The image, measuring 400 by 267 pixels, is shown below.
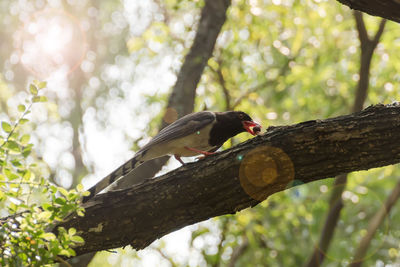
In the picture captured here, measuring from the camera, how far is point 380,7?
3.76 metres

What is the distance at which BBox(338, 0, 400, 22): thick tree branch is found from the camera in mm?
3717

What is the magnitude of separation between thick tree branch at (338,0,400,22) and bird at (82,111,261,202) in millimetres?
2609

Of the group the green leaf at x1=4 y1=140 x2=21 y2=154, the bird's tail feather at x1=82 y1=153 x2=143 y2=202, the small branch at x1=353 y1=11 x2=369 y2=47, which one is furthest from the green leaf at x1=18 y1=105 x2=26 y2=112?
the small branch at x1=353 y1=11 x2=369 y2=47

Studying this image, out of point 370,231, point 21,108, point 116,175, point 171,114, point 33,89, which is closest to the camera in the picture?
point 21,108

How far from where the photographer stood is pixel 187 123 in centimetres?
582

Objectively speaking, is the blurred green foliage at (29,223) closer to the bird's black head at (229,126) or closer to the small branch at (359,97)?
the bird's black head at (229,126)

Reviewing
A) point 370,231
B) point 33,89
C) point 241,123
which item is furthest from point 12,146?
point 370,231

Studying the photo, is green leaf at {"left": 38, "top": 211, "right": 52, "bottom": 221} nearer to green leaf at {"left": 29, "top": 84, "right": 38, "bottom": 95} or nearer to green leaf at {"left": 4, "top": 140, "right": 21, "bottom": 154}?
green leaf at {"left": 4, "top": 140, "right": 21, "bottom": 154}

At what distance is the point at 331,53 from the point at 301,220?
3873mm

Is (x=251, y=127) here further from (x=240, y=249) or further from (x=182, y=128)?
(x=240, y=249)

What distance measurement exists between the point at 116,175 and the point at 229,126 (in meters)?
1.79

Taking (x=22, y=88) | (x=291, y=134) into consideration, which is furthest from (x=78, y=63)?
(x=291, y=134)

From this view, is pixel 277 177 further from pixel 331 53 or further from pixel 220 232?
pixel 331 53

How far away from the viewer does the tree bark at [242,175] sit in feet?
12.2
